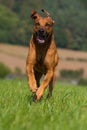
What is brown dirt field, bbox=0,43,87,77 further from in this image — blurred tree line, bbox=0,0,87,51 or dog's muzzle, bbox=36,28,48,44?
dog's muzzle, bbox=36,28,48,44

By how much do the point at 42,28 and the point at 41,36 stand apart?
20cm

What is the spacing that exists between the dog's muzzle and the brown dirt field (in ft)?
360

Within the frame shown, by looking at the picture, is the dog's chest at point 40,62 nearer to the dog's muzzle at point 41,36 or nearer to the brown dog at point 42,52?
the brown dog at point 42,52

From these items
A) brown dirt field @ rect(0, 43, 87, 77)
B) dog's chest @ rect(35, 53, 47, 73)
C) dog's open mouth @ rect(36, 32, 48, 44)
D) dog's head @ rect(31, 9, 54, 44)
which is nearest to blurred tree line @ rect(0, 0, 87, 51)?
brown dirt field @ rect(0, 43, 87, 77)

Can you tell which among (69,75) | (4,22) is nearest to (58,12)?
(4,22)

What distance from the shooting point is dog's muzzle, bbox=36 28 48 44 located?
9.15 metres

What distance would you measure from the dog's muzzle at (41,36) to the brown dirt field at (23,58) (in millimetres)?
109729

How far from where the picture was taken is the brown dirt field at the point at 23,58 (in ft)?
404

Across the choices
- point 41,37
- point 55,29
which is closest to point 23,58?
point 55,29

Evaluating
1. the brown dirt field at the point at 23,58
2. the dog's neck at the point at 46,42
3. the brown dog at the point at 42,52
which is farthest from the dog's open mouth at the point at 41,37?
the brown dirt field at the point at 23,58

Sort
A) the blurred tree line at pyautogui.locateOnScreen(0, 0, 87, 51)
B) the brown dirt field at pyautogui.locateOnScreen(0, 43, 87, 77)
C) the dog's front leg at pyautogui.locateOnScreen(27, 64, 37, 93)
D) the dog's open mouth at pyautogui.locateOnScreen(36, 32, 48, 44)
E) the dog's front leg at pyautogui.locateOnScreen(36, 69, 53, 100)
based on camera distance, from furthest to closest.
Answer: the blurred tree line at pyautogui.locateOnScreen(0, 0, 87, 51), the brown dirt field at pyautogui.locateOnScreen(0, 43, 87, 77), the dog's open mouth at pyautogui.locateOnScreen(36, 32, 48, 44), the dog's front leg at pyautogui.locateOnScreen(27, 64, 37, 93), the dog's front leg at pyautogui.locateOnScreen(36, 69, 53, 100)

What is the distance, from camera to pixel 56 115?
6340 mm

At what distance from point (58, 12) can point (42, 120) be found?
597 ft

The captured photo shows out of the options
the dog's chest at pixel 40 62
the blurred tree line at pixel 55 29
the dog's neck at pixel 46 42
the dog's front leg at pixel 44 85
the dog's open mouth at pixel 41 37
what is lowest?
the blurred tree line at pixel 55 29
